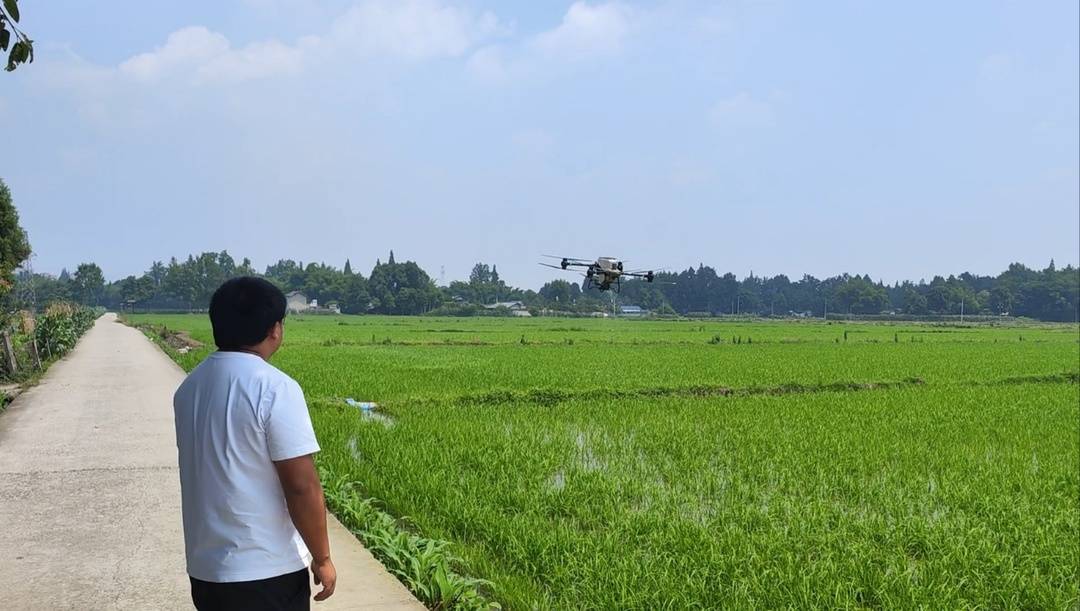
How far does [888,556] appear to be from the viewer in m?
4.97

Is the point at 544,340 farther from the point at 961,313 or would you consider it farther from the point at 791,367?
the point at 961,313

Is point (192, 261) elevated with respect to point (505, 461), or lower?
elevated

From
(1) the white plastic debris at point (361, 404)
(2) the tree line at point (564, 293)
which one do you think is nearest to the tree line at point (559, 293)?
(2) the tree line at point (564, 293)

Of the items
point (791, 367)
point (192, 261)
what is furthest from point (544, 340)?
point (192, 261)

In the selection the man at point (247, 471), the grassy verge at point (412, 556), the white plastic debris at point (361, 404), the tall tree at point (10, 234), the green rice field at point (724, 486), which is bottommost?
the white plastic debris at point (361, 404)

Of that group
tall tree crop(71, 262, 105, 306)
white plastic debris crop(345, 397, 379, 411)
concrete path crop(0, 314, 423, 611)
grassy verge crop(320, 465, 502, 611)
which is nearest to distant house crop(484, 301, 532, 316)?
tall tree crop(71, 262, 105, 306)

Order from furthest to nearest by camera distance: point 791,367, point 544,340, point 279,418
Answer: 1. point 544,340
2. point 791,367
3. point 279,418

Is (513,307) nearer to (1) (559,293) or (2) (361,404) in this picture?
(1) (559,293)

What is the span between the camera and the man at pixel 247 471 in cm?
198

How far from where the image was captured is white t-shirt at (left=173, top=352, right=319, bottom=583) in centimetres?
197

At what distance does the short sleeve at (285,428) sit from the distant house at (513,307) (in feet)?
266

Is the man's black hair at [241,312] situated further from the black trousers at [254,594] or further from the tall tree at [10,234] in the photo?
the tall tree at [10,234]

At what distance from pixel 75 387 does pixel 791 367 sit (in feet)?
55.3

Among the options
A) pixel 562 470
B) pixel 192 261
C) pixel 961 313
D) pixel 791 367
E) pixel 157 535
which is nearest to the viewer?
pixel 157 535
